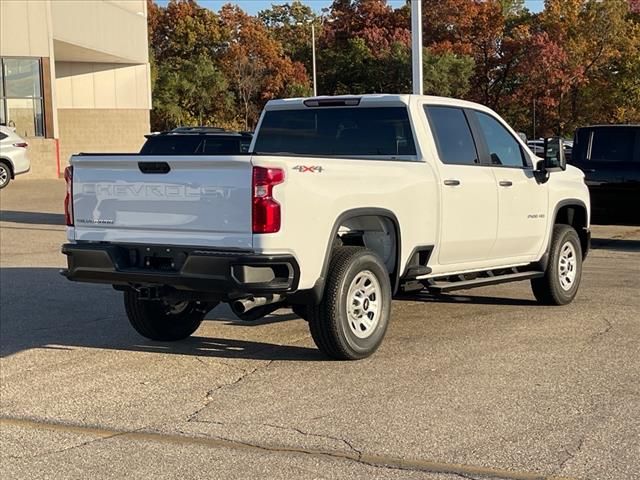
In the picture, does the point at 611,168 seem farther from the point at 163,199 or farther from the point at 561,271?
the point at 163,199

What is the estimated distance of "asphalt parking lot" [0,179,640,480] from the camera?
16.0 ft

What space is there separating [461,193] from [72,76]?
115 feet

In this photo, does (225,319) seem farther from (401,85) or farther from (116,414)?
(401,85)

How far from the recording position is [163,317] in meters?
7.83

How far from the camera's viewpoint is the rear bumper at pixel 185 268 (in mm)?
6062

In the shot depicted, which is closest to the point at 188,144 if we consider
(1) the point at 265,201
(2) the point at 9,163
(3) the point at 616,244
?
(3) the point at 616,244

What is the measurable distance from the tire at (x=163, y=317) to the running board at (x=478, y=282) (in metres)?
2.00

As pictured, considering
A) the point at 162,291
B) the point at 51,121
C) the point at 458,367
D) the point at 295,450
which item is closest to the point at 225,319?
the point at 162,291

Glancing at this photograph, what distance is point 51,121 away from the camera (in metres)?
31.1

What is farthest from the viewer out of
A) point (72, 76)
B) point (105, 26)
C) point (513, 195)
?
point (72, 76)

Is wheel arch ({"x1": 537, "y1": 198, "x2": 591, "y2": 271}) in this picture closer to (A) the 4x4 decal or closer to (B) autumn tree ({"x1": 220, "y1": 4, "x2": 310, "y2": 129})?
(A) the 4x4 decal

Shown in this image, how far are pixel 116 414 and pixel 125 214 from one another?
1.54 meters

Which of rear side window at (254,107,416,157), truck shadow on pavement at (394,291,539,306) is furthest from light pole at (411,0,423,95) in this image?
rear side window at (254,107,416,157)

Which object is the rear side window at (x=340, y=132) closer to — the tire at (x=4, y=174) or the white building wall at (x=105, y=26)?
the tire at (x=4, y=174)
